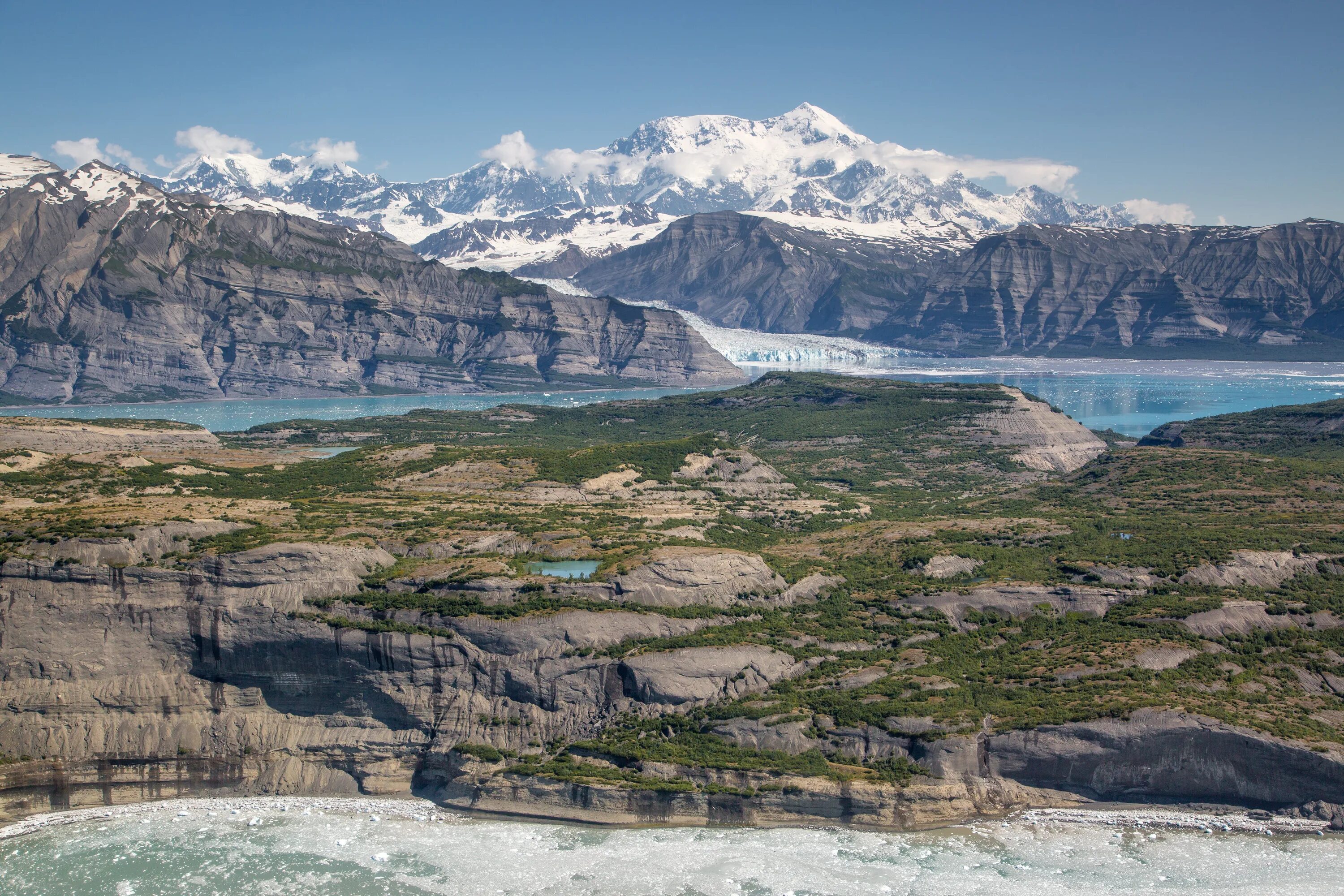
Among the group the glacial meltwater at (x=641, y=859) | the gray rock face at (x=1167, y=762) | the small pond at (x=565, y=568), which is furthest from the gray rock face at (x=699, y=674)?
the gray rock face at (x=1167, y=762)

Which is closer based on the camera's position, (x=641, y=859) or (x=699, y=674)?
(x=641, y=859)

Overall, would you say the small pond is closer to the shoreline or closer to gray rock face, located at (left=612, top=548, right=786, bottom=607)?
gray rock face, located at (left=612, top=548, right=786, bottom=607)

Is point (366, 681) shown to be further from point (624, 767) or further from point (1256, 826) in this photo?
point (1256, 826)

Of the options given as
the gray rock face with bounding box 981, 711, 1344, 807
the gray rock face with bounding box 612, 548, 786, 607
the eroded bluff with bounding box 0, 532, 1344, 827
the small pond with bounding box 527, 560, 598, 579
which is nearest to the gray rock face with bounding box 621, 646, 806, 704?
the eroded bluff with bounding box 0, 532, 1344, 827

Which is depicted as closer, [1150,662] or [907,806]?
[907,806]

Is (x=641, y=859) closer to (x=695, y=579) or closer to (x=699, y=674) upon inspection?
(x=699, y=674)

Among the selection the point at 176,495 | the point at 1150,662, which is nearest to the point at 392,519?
the point at 176,495

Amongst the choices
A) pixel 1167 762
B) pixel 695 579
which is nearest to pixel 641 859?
pixel 695 579
